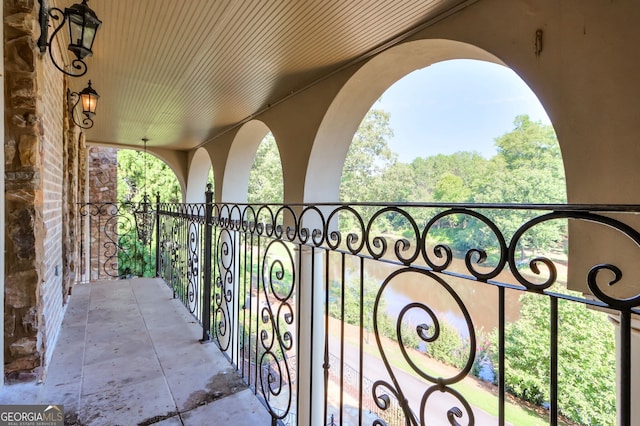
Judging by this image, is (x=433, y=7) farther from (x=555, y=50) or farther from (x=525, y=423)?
(x=525, y=423)

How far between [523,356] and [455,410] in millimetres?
9321

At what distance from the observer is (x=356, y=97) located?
9.82ft

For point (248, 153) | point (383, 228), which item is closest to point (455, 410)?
point (248, 153)

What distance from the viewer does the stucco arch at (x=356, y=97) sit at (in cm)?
225

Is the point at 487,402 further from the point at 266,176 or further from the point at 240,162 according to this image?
the point at 266,176

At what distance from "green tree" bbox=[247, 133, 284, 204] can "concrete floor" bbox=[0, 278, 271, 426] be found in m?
12.2

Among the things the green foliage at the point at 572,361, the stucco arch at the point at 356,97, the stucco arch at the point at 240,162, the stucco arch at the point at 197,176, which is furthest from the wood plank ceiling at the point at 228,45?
the green foliage at the point at 572,361

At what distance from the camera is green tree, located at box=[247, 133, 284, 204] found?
1471cm

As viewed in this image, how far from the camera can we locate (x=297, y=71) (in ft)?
9.70

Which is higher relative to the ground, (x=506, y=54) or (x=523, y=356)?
(x=506, y=54)

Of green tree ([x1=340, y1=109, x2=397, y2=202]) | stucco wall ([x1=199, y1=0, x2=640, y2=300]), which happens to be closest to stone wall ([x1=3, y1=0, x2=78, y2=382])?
stucco wall ([x1=199, y1=0, x2=640, y2=300])

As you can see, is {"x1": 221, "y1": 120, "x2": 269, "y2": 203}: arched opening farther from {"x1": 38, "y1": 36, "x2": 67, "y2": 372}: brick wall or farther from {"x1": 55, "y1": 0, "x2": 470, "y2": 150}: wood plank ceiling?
{"x1": 38, "y1": 36, "x2": 67, "y2": 372}: brick wall

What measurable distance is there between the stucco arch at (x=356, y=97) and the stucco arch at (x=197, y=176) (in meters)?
4.51

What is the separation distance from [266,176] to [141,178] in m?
5.46
